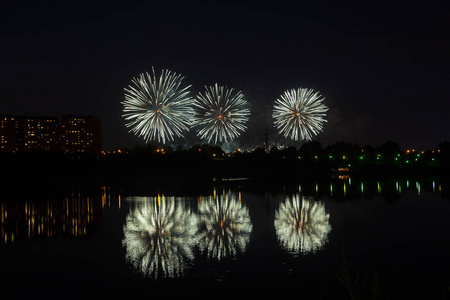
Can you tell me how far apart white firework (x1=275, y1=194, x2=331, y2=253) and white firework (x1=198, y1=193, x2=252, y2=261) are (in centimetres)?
142

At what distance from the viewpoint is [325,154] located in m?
135

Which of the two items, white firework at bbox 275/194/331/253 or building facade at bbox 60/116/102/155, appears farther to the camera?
building facade at bbox 60/116/102/155

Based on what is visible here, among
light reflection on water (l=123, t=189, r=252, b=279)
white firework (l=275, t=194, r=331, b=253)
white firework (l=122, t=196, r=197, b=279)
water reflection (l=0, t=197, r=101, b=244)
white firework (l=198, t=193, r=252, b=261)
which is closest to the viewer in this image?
white firework (l=122, t=196, r=197, b=279)

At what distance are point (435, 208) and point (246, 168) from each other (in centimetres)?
6392

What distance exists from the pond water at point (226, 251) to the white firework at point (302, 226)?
0.04 metres

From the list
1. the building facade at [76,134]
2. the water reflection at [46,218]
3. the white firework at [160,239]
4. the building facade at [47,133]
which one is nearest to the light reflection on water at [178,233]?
the white firework at [160,239]

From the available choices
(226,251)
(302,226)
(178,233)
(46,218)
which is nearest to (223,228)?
(178,233)

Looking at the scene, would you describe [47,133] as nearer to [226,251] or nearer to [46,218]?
[46,218]

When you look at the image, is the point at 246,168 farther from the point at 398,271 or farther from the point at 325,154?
the point at 398,271

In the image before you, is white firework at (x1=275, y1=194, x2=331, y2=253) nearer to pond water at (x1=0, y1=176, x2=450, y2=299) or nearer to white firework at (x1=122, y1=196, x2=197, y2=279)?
pond water at (x1=0, y1=176, x2=450, y2=299)

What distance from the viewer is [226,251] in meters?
16.1

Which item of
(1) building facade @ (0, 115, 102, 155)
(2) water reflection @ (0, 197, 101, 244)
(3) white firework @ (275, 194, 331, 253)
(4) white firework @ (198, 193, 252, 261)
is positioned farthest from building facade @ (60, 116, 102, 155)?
(3) white firework @ (275, 194, 331, 253)

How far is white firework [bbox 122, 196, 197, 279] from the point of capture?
46.4 ft

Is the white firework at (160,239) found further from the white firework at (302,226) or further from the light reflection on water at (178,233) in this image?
the white firework at (302,226)
